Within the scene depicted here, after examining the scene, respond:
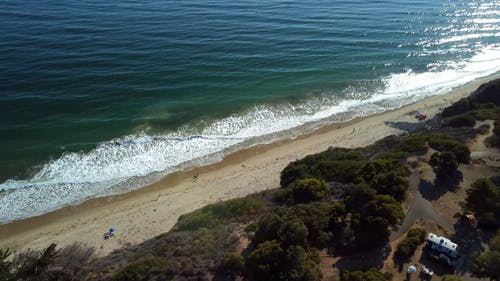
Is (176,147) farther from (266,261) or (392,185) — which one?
(392,185)

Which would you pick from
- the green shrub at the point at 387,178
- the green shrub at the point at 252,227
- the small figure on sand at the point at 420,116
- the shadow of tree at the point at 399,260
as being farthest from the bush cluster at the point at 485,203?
the small figure on sand at the point at 420,116

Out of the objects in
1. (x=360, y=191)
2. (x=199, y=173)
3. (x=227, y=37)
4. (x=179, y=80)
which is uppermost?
(x=227, y=37)

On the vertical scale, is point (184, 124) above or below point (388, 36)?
below

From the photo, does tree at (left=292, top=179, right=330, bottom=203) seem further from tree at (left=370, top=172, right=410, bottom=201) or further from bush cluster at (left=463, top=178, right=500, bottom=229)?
bush cluster at (left=463, top=178, right=500, bottom=229)

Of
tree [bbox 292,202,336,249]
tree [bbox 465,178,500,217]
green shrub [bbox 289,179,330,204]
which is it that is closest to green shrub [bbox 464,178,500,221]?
tree [bbox 465,178,500,217]

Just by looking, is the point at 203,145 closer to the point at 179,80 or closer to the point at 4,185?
the point at 179,80

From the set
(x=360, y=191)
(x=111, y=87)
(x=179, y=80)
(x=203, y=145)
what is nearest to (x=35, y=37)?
(x=111, y=87)
